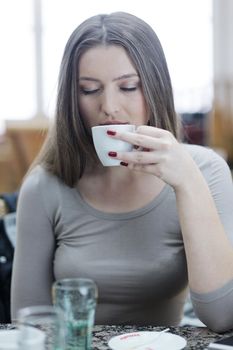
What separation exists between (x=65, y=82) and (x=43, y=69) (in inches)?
217

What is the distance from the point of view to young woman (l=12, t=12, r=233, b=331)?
52.2 inches

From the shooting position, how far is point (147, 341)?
3.27 ft

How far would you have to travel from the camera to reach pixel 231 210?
1.35 meters

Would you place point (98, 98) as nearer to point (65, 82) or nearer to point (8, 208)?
point (65, 82)

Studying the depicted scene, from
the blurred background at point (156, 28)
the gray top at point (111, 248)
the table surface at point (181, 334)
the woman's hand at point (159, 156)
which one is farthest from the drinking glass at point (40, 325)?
the blurred background at point (156, 28)

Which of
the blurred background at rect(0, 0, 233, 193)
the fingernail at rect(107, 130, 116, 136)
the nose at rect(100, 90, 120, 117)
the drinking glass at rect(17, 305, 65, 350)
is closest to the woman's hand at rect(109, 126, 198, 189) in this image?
the fingernail at rect(107, 130, 116, 136)

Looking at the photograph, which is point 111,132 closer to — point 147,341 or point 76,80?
point 76,80

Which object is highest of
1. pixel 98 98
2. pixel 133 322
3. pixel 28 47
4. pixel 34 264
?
pixel 28 47

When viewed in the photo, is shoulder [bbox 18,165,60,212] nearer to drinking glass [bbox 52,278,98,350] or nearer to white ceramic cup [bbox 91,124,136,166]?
white ceramic cup [bbox 91,124,136,166]

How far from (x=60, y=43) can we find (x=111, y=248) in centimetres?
559

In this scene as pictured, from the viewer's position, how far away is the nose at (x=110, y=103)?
1.30 metres

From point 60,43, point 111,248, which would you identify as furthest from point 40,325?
point 60,43

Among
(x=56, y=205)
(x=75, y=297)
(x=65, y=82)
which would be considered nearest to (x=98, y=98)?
(x=65, y=82)

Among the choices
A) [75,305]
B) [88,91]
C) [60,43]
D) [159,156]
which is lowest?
[75,305]
